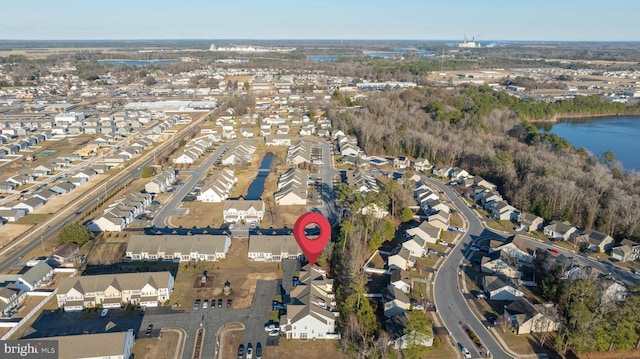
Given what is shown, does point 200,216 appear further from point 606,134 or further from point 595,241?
point 606,134

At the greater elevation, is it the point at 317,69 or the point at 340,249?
the point at 317,69

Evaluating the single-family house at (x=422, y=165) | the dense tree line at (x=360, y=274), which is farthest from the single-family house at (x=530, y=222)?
the single-family house at (x=422, y=165)

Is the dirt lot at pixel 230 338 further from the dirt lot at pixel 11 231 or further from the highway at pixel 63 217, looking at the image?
the dirt lot at pixel 11 231

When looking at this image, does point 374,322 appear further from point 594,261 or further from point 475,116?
point 475,116

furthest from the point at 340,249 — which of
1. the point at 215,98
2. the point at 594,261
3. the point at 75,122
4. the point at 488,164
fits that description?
the point at 215,98

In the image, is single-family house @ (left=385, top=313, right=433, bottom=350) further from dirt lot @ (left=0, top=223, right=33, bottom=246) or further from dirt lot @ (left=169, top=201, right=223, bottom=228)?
dirt lot @ (left=0, top=223, right=33, bottom=246)

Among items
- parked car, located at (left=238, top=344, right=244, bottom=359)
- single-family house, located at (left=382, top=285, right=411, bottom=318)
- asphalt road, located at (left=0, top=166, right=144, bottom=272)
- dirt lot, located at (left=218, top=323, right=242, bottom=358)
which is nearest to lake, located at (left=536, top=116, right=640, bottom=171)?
single-family house, located at (left=382, top=285, right=411, bottom=318)
